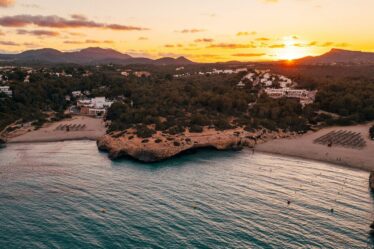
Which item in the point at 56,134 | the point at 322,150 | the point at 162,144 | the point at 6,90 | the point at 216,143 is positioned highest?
the point at 6,90

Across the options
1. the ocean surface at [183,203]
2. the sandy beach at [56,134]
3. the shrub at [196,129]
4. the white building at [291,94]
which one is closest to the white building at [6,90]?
the sandy beach at [56,134]

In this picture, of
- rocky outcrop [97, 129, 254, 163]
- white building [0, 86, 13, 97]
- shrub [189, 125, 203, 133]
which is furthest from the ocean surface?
white building [0, 86, 13, 97]

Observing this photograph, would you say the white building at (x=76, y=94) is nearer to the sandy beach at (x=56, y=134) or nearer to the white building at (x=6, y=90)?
the white building at (x=6, y=90)

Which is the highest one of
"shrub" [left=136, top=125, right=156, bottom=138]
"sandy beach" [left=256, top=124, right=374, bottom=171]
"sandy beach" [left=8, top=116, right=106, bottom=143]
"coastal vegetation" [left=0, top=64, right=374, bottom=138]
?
"coastal vegetation" [left=0, top=64, right=374, bottom=138]

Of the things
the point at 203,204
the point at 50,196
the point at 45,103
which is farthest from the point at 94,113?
the point at 203,204

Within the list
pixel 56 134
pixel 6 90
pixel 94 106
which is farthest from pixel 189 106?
pixel 6 90

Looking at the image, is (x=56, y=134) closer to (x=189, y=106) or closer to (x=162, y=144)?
(x=162, y=144)

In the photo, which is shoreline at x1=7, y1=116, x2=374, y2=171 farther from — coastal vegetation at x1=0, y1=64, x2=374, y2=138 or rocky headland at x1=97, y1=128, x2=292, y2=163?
coastal vegetation at x1=0, y1=64, x2=374, y2=138

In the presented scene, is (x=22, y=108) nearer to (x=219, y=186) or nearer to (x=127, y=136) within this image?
(x=127, y=136)
